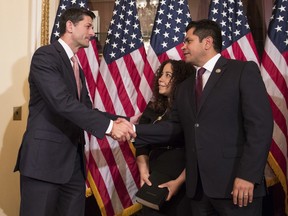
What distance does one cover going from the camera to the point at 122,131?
2.00 meters

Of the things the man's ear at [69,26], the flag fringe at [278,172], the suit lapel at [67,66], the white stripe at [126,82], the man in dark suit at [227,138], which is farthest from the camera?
the white stripe at [126,82]

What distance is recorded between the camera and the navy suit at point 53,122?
5.93 feet

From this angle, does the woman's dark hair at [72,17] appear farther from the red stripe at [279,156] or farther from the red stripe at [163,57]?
the red stripe at [279,156]

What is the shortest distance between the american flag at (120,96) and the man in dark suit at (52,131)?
0.63 metres

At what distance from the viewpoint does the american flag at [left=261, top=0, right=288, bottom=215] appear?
2469 millimetres

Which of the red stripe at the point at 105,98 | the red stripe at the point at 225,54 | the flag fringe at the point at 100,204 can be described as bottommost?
the flag fringe at the point at 100,204

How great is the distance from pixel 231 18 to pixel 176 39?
18.4 inches

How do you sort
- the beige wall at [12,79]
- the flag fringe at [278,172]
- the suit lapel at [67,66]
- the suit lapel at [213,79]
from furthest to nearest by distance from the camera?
the beige wall at [12,79] → the flag fringe at [278,172] → the suit lapel at [67,66] → the suit lapel at [213,79]

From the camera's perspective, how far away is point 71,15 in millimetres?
2109

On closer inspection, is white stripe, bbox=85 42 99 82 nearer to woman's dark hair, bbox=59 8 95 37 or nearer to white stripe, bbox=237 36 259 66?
woman's dark hair, bbox=59 8 95 37

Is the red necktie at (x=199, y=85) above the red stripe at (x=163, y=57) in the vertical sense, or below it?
below

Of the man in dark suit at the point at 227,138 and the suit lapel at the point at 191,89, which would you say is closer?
the man in dark suit at the point at 227,138

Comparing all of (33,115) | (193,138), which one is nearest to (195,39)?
(193,138)

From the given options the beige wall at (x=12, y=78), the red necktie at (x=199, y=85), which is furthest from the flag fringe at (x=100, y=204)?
the red necktie at (x=199, y=85)
